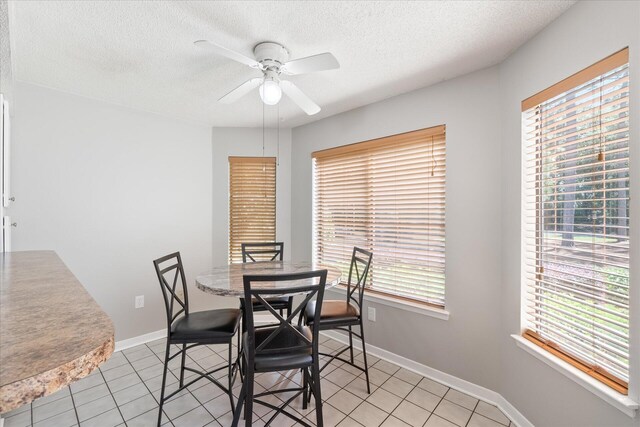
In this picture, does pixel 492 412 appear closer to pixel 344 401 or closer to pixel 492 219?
pixel 344 401

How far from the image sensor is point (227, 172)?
11.6ft

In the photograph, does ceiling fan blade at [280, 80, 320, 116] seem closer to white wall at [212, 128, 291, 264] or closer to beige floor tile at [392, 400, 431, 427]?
white wall at [212, 128, 291, 264]

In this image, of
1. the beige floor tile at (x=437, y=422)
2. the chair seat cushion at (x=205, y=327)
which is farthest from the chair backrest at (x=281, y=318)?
the beige floor tile at (x=437, y=422)

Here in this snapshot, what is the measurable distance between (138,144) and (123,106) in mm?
375

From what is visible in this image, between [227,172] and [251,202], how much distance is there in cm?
46

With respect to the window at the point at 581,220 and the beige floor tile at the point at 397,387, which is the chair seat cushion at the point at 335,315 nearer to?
the beige floor tile at the point at 397,387

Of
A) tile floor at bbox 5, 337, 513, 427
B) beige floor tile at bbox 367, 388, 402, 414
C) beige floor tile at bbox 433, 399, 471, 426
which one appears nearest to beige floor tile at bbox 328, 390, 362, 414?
tile floor at bbox 5, 337, 513, 427

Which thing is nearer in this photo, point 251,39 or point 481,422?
point 251,39

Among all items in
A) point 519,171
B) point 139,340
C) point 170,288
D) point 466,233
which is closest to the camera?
point 519,171

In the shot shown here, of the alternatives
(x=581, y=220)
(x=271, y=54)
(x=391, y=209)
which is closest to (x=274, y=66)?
(x=271, y=54)

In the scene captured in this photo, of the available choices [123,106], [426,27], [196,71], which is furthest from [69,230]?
[426,27]

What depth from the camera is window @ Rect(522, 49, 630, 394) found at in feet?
4.19

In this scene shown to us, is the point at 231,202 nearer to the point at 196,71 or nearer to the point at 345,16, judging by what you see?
the point at 196,71

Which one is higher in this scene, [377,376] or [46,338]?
[46,338]
